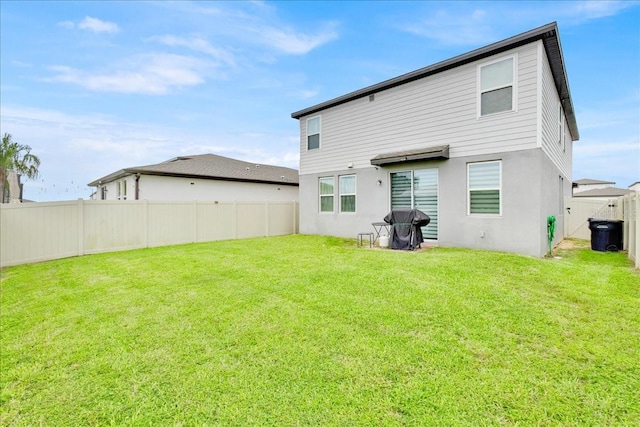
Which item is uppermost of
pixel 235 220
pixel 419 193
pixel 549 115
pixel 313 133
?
pixel 313 133

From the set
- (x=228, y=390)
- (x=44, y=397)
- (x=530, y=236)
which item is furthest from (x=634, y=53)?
(x=44, y=397)

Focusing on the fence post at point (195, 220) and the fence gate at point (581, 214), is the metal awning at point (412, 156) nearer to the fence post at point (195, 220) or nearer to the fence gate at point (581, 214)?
the fence gate at point (581, 214)

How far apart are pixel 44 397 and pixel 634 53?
18.5 m

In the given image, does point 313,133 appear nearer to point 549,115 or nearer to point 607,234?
point 549,115

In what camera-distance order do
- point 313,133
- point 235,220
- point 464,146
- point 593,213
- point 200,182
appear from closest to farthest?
point 464,146
point 593,213
point 235,220
point 313,133
point 200,182

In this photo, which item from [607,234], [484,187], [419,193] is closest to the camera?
[484,187]

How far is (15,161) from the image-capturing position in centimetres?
1745

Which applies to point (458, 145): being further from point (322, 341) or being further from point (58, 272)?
point (58, 272)

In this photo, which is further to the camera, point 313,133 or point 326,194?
point 313,133

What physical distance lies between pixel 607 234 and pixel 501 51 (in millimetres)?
5870

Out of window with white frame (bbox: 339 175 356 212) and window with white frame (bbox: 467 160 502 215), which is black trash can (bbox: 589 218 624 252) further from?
window with white frame (bbox: 339 175 356 212)

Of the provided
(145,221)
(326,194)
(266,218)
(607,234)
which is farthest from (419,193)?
(145,221)

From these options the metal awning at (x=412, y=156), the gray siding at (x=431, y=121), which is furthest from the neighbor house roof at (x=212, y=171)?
the metal awning at (x=412, y=156)

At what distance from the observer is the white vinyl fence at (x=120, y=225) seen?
25.9 feet
